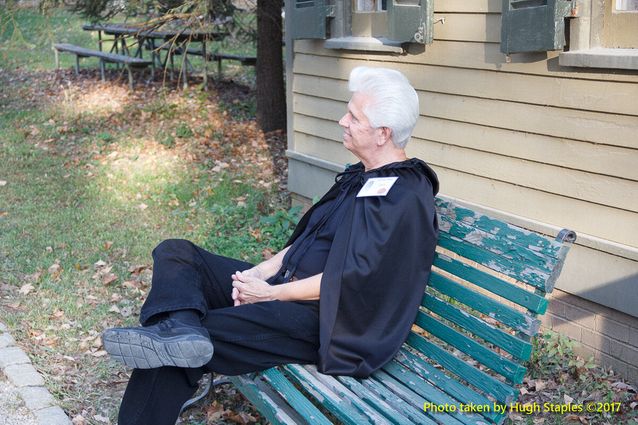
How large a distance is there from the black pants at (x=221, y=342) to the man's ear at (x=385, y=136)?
0.72 m

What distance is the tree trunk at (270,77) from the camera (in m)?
10.5

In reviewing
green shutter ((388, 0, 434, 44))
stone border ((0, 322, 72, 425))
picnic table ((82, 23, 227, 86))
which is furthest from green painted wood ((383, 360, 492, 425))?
picnic table ((82, 23, 227, 86))

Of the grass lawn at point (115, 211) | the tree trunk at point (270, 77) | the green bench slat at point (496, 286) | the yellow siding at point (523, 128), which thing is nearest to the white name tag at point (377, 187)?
the green bench slat at point (496, 286)

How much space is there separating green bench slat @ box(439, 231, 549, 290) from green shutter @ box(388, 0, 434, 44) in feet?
7.72

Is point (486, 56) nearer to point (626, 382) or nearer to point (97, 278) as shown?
point (626, 382)

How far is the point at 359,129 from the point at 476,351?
100 centimetres

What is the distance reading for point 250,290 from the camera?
3.51m

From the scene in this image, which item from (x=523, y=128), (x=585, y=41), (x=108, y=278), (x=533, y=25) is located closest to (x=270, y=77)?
(x=108, y=278)

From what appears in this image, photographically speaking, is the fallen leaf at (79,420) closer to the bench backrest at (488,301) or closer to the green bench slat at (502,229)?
the bench backrest at (488,301)

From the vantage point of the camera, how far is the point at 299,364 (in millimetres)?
3354

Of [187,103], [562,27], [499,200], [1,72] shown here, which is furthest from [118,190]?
[1,72]

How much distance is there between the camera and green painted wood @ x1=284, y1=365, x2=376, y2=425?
290 centimetres

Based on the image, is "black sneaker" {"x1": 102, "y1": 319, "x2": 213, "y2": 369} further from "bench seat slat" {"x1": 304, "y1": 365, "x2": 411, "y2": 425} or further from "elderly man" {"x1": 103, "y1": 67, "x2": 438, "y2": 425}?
"bench seat slat" {"x1": 304, "y1": 365, "x2": 411, "y2": 425}

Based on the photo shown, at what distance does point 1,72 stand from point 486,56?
1325 centimetres
